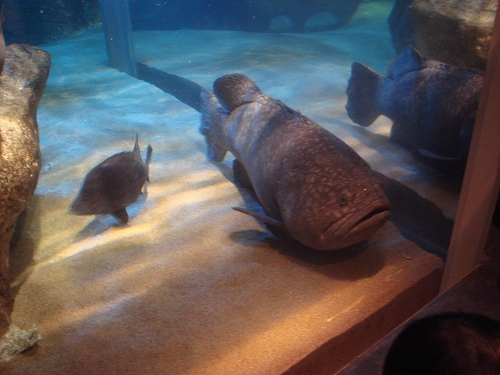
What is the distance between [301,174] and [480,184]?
125cm

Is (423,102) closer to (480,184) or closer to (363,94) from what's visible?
(363,94)

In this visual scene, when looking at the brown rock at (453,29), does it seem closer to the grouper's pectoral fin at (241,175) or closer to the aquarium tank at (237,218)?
the aquarium tank at (237,218)

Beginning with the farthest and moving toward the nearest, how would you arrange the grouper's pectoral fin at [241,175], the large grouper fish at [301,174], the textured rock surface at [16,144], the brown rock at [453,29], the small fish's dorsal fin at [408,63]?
the brown rock at [453,29]
the small fish's dorsal fin at [408,63]
the grouper's pectoral fin at [241,175]
the large grouper fish at [301,174]
the textured rock surface at [16,144]

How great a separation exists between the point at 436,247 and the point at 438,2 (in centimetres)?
549

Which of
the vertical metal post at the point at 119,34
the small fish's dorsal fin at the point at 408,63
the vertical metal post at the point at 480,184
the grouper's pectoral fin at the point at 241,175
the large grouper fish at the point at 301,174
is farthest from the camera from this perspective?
the vertical metal post at the point at 119,34

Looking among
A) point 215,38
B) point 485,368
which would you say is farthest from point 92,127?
point 215,38

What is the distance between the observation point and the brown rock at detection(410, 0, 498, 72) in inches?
196

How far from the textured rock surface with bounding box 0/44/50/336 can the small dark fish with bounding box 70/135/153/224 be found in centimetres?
44

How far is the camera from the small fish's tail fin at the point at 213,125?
446 cm

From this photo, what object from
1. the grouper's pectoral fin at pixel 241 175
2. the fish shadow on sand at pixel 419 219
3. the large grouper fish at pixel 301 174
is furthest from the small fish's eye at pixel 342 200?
the grouper's pectoral fin at pixel 241 175

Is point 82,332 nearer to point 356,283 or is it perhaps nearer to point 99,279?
point 99,279

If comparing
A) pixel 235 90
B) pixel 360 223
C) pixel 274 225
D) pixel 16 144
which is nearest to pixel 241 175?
pixel 235 90

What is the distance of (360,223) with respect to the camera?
2457 mm

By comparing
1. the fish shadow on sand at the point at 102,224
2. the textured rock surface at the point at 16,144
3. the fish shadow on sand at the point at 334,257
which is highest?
the textured rock surface at the point at 16,144
